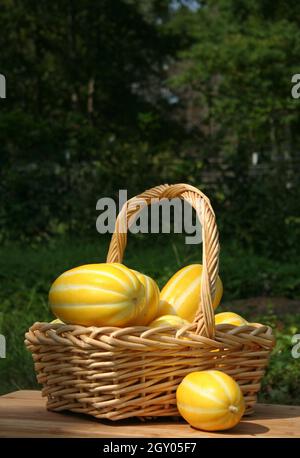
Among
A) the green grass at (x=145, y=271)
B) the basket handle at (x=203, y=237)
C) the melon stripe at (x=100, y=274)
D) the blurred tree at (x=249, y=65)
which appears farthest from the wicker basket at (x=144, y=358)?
the blurred tree at (x=249, y=65)

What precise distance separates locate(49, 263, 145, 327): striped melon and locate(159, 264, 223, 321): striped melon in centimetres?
18

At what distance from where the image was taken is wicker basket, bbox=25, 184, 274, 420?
6.04 ft

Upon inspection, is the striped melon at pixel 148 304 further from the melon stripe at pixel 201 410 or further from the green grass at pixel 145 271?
the green grass at pixel 145 271

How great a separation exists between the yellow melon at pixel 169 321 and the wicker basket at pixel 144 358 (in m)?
0.05

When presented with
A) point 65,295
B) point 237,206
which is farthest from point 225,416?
point 237,206

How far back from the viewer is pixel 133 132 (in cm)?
1758

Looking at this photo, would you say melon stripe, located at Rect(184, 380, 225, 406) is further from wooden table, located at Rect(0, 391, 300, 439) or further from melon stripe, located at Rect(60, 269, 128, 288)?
melon stripe, located at Rect(60, 269, 128, 288)

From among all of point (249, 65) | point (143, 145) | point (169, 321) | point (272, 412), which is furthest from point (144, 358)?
point (249, 65)

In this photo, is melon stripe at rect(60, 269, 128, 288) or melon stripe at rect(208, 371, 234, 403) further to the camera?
melon stripe at rect(60, 269, 128, 288)

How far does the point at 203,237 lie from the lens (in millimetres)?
1958

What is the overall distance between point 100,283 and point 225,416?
0.41m

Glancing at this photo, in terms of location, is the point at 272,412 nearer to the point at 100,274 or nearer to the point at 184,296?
the point at 184,296

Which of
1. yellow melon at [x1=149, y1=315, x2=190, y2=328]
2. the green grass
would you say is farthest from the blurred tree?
yellow melon at [x1=149, y1=315, x2=190, y2=328]

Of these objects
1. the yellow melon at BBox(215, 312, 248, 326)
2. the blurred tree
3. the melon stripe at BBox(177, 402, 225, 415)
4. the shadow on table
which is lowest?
the shadow on table
